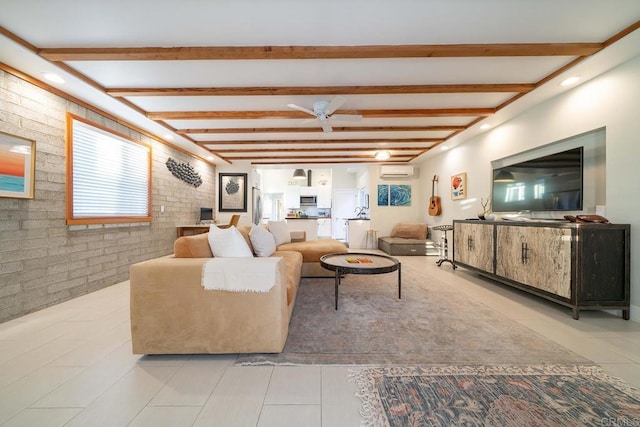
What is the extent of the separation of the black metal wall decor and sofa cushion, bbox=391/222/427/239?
531 centimetres

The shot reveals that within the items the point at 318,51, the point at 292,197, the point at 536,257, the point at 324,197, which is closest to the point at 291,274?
the point at 318,51

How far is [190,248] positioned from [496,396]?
2253 mm

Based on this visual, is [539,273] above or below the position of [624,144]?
below

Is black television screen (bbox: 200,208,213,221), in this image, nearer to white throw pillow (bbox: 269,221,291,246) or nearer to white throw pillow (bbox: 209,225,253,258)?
white throw pillow (bbox: 269,221,291,246)

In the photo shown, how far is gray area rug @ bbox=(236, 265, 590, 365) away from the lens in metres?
1.77

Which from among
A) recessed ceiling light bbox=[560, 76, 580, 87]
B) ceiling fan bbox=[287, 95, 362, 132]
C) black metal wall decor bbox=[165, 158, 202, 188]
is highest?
recessed ceiling light bbox=[560, 76, 580, 87]

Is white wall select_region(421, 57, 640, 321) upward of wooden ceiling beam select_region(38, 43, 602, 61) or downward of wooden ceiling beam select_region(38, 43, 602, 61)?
downward

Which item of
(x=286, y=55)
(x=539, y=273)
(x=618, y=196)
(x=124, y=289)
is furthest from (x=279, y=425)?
(x=618, y=196)

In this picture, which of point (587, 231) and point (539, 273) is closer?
point (587, 231)

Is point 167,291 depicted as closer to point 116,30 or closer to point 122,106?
point 116,30

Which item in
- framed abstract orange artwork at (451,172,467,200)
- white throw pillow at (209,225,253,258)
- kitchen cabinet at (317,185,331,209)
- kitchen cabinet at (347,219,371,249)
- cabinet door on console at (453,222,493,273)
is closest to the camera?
white throw pillow at (209,225,253,258)

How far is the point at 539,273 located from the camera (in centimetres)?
277

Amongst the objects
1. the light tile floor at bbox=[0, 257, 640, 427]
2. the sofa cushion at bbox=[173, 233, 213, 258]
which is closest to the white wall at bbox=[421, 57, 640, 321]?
the light tile floor at bbox=[0, 257, 640, 427]

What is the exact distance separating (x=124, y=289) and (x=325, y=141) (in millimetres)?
4145
